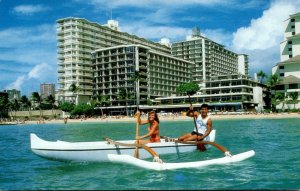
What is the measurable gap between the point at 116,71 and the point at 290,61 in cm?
6300

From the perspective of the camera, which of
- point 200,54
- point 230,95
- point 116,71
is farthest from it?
point 200,54

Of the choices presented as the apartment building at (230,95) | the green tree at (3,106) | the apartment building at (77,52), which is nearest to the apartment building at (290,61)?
the apartment building at (230,95)

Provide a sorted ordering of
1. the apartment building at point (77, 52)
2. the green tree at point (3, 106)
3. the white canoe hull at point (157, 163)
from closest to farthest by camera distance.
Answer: the white canoe hull at point (157, 163), the apartment building at point (77, 52), the green tree at point (3, 106)

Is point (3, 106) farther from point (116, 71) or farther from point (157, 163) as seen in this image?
point (157, 163)

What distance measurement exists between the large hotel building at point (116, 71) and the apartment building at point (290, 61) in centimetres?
1822

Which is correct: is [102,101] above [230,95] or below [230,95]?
below

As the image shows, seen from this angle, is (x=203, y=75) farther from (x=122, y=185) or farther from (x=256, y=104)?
(x=122, y=185)

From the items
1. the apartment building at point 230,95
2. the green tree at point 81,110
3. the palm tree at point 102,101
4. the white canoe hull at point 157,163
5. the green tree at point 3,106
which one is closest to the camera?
the white canoe hull at point 157,163

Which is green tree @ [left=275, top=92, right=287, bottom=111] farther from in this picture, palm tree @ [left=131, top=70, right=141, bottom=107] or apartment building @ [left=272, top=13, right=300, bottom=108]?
palm tree @ [left=131, top=70, right=141, bottom=107]

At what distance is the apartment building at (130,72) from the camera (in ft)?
447

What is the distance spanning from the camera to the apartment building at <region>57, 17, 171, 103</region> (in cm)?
14425

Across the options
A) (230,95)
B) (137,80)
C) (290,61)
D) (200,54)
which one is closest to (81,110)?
(137,80)

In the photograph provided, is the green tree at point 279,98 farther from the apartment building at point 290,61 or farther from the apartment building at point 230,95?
the apartment building at point 230,95

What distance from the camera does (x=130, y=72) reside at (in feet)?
449
